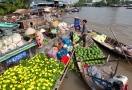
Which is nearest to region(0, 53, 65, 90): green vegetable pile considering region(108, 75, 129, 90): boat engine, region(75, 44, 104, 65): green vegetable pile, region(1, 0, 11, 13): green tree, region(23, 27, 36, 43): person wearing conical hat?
region(23, 27, 36, 43): person wearing conical hat

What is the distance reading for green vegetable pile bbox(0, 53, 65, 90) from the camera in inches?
161

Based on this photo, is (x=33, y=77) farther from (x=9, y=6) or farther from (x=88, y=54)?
(x=9, y=6)

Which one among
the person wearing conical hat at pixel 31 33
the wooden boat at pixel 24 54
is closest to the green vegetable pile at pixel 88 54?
the wooden boat at pixel 24 54

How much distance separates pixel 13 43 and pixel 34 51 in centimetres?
108

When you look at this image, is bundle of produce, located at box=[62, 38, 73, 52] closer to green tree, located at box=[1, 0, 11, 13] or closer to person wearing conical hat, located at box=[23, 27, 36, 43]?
person wearing conical hat, located at box=[23, 27, 36, 43]

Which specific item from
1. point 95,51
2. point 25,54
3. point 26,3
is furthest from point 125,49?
point 26,3

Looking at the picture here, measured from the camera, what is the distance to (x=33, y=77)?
175 inches

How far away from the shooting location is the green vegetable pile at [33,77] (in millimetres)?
4082

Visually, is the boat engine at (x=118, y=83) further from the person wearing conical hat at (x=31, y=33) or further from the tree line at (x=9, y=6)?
the tree line at (x=9, y=6)

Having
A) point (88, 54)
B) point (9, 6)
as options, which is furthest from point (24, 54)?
point (9, 6)

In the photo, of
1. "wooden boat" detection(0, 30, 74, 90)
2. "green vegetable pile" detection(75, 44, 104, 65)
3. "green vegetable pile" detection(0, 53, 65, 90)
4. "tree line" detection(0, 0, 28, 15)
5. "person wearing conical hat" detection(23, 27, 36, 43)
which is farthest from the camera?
"tree line" detection(0, 0, 28, 15)

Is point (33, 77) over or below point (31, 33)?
below

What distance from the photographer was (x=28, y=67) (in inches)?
202

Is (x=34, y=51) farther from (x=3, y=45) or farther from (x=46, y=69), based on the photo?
(x=46, y=69)
